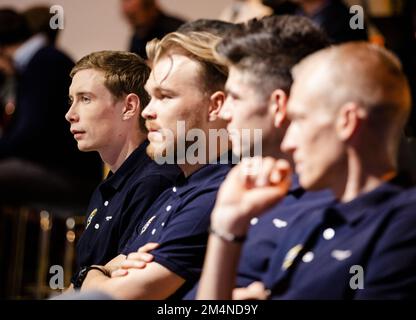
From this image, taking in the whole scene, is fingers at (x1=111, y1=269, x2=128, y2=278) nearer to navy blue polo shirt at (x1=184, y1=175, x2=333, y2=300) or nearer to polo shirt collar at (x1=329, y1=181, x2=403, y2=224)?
navy blue polo shirt at (x1=184, y1=175, x2=333, y2=300)

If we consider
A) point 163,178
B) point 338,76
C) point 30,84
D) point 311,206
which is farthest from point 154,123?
point 30,84

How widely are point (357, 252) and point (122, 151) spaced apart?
964 millimetres

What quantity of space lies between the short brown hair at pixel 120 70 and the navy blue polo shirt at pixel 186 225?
0.28m

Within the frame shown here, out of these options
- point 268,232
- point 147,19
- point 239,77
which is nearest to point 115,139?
point 239,77

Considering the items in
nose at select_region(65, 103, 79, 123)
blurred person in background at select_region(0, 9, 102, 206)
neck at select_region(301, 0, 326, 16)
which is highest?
neck at select_region(301, 0, 326, 16)

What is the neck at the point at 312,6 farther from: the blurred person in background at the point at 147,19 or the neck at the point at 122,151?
the neck at the point at 122,151

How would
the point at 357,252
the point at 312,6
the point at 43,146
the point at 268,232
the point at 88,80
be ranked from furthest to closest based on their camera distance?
the point at 43,146
the point at 312,6
the point at 88,80
the point at 268,232
the point at 357,252

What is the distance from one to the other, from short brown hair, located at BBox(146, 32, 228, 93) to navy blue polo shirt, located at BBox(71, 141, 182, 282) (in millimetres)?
270

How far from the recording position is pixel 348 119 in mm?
1574

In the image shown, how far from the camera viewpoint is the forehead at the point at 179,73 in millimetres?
2146

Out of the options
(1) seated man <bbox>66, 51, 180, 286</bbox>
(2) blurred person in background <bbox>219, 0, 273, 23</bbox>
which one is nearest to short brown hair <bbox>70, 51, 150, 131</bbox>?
(1) seated man <bbox>66, 51, 180, 286</bbox>

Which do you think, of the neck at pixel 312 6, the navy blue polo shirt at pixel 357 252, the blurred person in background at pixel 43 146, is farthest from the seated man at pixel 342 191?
the neck at pixel 312 6

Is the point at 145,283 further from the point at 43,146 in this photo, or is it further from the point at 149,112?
the point at 43,146

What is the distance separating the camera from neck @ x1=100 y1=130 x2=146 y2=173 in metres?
2.37
